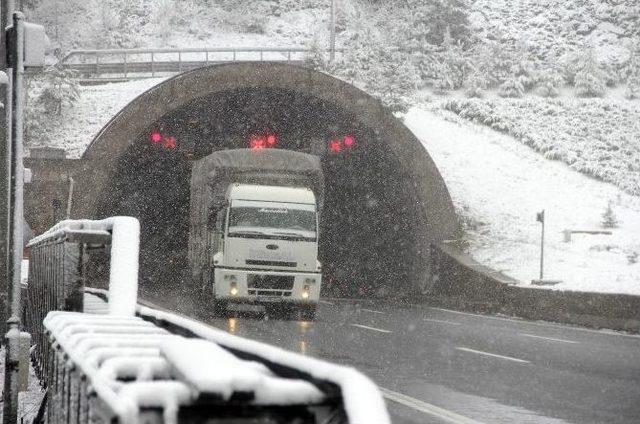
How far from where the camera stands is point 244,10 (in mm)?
93875

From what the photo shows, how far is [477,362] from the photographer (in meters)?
13.9

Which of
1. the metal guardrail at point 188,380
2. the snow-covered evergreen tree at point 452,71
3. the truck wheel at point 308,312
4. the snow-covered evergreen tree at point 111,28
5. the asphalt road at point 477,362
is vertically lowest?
the truck wheel at point 308,312

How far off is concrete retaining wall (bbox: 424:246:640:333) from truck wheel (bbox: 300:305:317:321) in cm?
581

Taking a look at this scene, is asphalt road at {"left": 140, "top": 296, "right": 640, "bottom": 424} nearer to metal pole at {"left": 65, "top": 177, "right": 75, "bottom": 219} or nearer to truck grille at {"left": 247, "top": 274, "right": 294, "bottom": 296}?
truck grille at {"left": 247, "top": 274, "right": 294, "bottom": 296}

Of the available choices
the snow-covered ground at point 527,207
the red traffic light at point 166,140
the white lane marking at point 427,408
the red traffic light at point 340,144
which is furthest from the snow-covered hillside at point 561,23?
the white lane marking at point 427,408

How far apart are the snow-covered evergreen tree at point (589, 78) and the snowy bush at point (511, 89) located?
11.2ft

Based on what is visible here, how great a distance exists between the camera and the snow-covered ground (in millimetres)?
35719

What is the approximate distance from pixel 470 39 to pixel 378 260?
42.8 m

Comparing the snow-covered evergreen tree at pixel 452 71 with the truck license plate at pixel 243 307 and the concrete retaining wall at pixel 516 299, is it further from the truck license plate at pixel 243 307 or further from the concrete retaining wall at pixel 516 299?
the truck license plate at pixel 243 307

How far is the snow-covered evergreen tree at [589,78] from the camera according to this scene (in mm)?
58562

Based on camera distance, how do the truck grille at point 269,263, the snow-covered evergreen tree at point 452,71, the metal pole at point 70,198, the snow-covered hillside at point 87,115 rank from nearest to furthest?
the truck grille at point 269,263 → the metal pole at point 70,198 → the snow-covered hillside at point 87,115 → the snow-covered evergreen tree at point 452,71

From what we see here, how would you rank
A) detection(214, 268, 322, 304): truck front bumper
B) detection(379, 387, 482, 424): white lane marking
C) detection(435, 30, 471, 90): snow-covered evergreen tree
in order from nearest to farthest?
detection(379, 387, 482, 424): white lane marking → detection(214, 268, 322, 304): truck front bumper → detection(435, 30, 471, 90): snow-covered evergreen tree

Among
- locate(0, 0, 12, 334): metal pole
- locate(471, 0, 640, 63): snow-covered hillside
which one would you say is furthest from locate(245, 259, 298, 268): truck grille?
locate(471, 0, 640, 63): snow-covered hillside

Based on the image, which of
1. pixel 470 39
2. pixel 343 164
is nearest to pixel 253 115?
pixel 343 164
